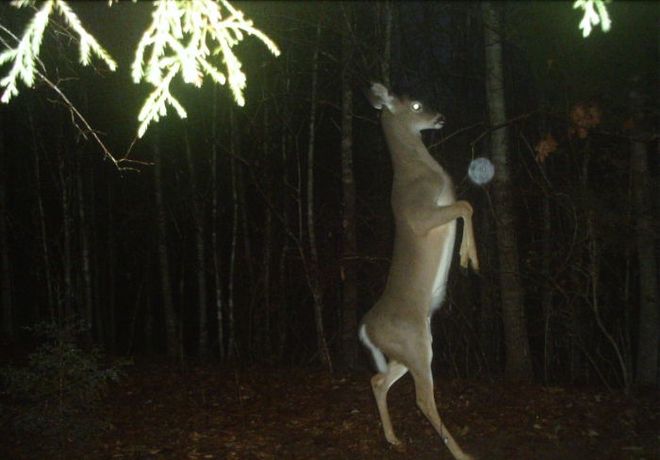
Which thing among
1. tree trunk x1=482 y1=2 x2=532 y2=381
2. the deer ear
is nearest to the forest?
tree trunk x1=482 y1=2 x2=532 y2=381

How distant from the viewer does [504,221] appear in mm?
8414

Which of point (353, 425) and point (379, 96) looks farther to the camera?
point (353, 425)

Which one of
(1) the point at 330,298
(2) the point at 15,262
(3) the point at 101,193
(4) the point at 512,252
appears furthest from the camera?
(2) the point at 15,262

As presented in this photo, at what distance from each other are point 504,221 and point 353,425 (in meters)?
3.13

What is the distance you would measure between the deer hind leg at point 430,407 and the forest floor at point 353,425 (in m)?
0.34

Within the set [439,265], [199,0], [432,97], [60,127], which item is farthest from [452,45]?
[199,0]

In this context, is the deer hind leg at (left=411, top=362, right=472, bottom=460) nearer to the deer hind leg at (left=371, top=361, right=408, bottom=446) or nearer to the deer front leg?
the deer hind leg at (left=371, top=361, right=408, bottom=446)

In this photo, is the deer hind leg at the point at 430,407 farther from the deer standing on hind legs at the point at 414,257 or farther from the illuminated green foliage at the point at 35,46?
the illuminated green foliage at the point at 35,46

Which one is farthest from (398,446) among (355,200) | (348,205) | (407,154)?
(355,200)

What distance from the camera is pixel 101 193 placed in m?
21.3

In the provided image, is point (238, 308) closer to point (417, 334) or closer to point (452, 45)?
point (452, 45)

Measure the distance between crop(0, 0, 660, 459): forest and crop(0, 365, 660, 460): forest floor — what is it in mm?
75

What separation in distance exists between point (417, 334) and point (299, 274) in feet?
29.5

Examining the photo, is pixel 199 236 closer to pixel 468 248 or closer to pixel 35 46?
pixel 468 248
